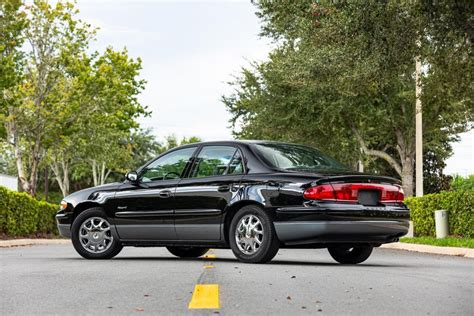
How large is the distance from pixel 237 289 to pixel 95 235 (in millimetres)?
5013

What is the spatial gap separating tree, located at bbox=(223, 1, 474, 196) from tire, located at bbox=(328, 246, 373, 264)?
6328 mm

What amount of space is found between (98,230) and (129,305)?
5.72m

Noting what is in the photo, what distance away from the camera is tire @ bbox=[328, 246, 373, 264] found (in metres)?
12.1

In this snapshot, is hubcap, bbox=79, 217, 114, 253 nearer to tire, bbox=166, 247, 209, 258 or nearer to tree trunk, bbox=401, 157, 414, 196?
tire, bbox=166, 247, 209, 258

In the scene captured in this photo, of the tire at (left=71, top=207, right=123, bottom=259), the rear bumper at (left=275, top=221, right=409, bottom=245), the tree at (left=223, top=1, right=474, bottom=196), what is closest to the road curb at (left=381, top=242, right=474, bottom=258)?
the tree at (left=223, top=1, right=474, bottom=196)

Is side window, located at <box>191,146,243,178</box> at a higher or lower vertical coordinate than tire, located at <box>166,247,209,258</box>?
higher

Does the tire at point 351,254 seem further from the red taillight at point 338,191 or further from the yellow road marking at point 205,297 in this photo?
the yellow road marking at point 205,297

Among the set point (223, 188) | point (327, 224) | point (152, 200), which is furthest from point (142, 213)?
point (327, 224)

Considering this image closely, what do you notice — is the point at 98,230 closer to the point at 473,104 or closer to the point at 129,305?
the point at 129,305

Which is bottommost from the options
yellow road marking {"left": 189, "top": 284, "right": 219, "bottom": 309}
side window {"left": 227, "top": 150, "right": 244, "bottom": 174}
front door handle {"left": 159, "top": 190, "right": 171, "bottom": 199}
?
yellow road marking {"left": 189, "top": 284, "right": 219, "bottom": 309}

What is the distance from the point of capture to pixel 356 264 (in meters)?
12.0

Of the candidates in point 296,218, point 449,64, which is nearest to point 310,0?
point 449,64

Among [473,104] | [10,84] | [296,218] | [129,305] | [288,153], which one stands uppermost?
[10,84]

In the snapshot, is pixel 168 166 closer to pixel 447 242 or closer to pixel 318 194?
pixel 318 194
